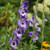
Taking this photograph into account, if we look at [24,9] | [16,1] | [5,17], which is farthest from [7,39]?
[16,1]

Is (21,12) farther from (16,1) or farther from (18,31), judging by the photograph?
(16,1)

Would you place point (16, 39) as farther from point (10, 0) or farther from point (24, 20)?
point (10, 0)

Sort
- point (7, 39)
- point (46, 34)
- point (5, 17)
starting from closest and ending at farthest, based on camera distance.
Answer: point (7, 39)
point (5, 17)
point (46, 34)

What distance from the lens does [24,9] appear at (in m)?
1.31

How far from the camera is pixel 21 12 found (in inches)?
49.0

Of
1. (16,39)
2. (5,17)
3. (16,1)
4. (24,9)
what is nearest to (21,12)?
(24,9)

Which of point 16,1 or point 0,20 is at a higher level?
point 16,1

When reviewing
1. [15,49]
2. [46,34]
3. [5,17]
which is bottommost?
[46,34]

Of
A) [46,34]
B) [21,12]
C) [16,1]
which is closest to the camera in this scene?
[21,12]

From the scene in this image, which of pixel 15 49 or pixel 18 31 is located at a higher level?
pixel 18 31

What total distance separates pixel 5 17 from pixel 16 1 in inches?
27.1

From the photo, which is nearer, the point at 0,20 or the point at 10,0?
the point at 0,20

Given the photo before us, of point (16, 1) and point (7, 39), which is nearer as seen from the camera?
point (7, 39)

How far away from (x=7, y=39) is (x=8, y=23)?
988 mm
